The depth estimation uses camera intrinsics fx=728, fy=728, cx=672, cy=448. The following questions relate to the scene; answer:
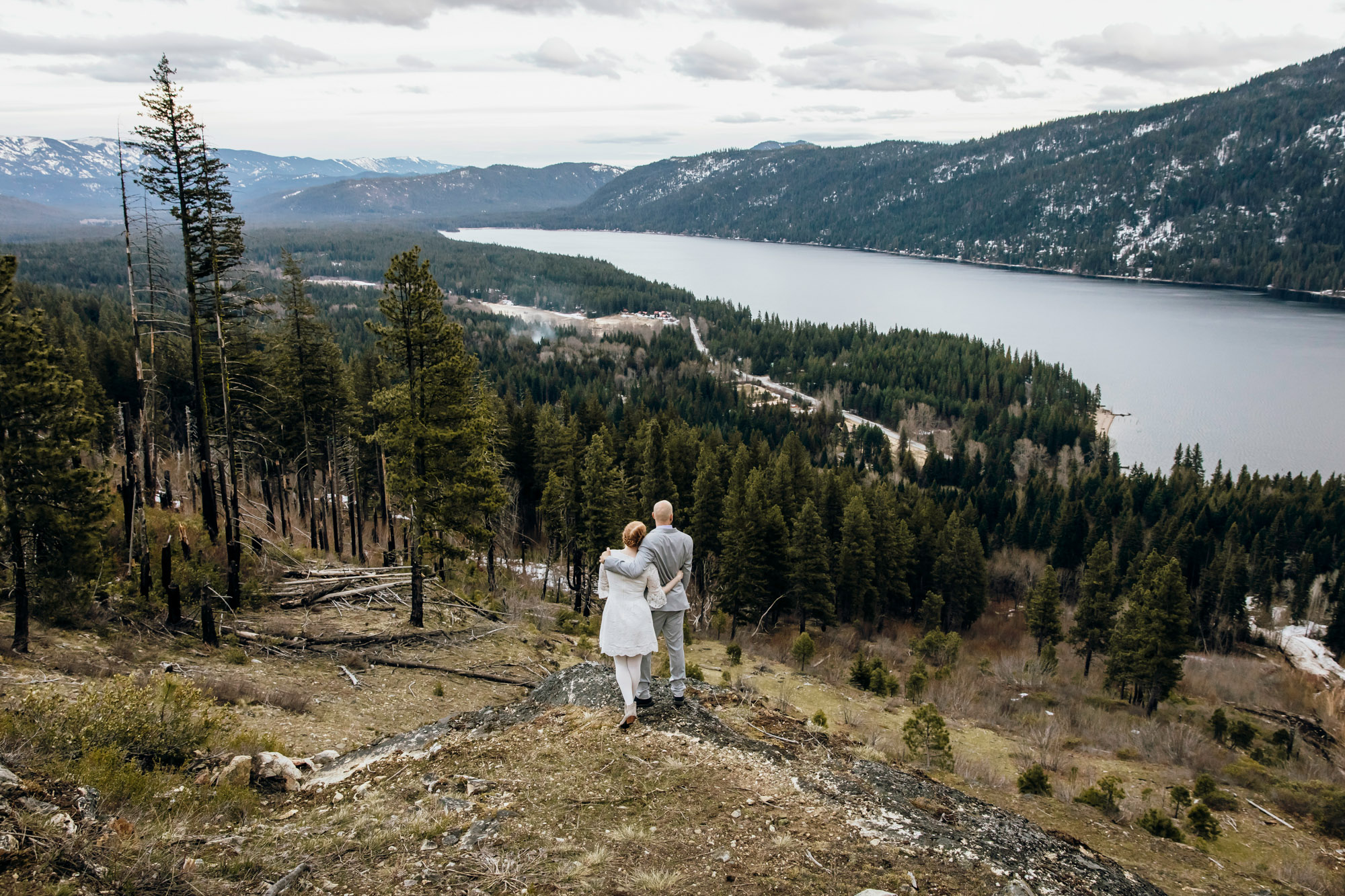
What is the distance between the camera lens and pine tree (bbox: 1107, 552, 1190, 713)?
33.5 meters

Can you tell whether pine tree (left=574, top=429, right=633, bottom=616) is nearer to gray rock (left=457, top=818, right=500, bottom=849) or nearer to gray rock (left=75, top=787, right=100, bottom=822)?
gray rock (left=457, top=818, right=500, bottom=849)

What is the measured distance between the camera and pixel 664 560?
874 centimetres

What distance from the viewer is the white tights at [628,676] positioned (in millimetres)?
9188

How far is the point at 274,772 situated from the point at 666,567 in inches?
204

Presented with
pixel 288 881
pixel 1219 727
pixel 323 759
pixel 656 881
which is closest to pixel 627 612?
pixel 656 881

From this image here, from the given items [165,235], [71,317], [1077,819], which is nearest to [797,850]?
[1077,819]

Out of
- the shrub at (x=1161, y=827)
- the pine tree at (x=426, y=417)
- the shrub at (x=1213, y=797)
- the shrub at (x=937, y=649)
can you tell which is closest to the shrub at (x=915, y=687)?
the shrub at (x=1213, y=797)

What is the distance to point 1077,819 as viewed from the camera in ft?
35.8

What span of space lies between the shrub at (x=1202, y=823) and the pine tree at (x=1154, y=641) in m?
23.9

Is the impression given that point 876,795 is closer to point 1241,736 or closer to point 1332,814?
point 1332,814

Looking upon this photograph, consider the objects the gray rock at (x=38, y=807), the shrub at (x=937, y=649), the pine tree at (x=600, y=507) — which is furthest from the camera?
the shrub at (x=937, y=649)

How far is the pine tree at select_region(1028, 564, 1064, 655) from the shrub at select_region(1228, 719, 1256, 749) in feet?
56.2

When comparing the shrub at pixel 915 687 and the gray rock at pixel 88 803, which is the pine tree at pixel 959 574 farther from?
the gray rock at pixel 88 803

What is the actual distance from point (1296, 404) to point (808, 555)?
98673mm
